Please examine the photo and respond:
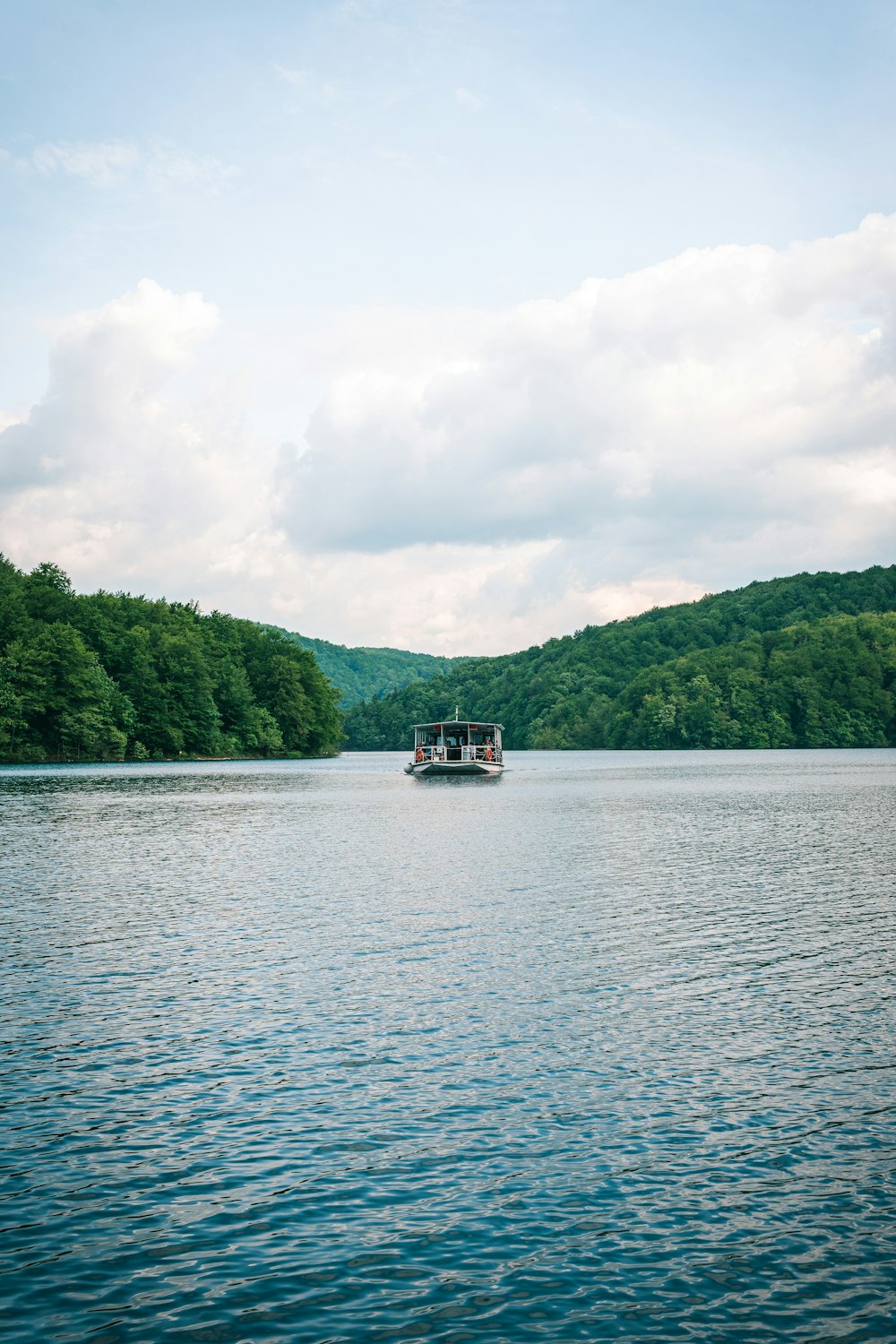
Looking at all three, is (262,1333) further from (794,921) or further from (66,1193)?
(794,921)

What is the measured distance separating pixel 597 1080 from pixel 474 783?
94624mm

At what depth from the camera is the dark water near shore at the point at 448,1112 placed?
9.15 meters

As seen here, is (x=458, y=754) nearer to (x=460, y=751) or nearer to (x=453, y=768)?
(x=460, y=751)

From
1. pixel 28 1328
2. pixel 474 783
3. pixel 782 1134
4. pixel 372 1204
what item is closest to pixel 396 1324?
pixel 372 1204

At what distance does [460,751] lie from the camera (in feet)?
418

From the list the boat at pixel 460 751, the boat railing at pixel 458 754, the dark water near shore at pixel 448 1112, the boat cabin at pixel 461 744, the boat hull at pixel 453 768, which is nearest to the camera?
the dark water near shore at pixel 448 1112

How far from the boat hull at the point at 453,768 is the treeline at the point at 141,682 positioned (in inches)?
1552

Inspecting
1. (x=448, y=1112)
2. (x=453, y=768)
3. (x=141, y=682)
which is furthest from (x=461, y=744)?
(x=448, y=1112)

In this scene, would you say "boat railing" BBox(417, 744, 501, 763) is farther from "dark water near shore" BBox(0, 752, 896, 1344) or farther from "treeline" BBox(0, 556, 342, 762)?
"dark water near shore" BBox(0, 752, 896, 1344)

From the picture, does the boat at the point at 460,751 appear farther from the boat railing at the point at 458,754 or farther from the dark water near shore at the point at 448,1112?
the dark water near shore at the point at 448,1112

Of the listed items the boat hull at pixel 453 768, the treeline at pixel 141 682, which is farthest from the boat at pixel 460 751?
the treeline at pixel 141 682

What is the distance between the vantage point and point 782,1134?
12.7m

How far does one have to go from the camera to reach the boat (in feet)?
402

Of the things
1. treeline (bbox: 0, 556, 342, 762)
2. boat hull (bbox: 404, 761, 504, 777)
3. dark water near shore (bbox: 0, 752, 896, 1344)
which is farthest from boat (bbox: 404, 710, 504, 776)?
dark water near shore (bbox: 0, 752, 896, 1344)
